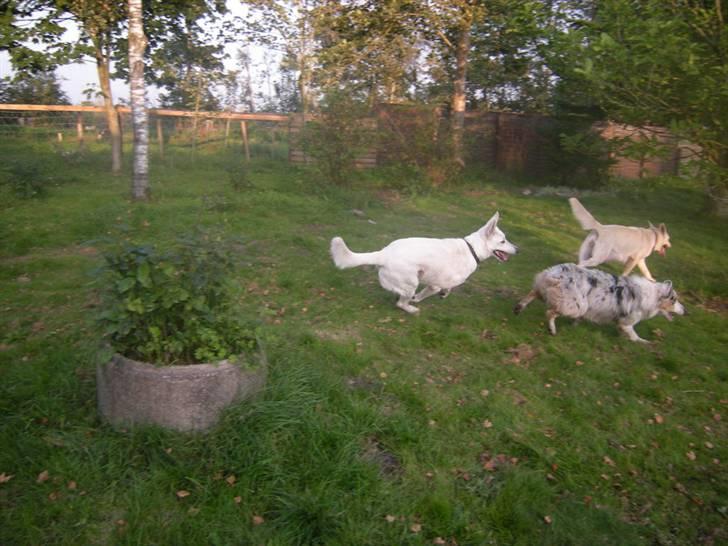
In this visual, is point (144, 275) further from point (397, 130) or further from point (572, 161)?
point (572, 161)

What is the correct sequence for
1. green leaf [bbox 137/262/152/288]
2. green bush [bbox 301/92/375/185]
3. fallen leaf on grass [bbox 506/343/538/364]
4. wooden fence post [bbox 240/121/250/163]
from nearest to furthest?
1. green leaf [bbox 137/262/152/288]
2. fallen leaf on grass [bbox 506/343/538/364]
3. green bush [bbox 301/92/375/185]
4. wooden fence post [bbox 240/121/250/163]

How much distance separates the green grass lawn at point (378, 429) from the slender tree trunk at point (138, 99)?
3.08m

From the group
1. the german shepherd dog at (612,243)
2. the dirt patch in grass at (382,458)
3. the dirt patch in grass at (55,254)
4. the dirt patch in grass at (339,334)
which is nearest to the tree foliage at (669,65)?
the german shepherd dog at (612,243)

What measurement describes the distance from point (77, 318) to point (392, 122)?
36.2 ft

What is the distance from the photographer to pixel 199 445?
11.2 ft

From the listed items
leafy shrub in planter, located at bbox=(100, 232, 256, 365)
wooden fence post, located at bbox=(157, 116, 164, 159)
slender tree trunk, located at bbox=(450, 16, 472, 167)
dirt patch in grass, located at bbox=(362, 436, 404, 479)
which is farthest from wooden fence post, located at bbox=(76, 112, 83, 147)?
dirt patch in grass, located at bbox=(362, 436, 404, 479)

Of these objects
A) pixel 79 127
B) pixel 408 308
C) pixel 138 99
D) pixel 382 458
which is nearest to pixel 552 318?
pixel 408 308

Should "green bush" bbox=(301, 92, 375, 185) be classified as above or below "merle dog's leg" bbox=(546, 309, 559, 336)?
above

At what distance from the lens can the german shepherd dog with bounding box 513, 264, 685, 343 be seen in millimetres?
5953

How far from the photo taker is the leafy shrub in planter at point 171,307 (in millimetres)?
3418

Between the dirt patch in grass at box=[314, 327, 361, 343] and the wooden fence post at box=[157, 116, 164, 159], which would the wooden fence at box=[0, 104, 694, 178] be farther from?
the dirt patch in grass at box=[314, 327, 361, 343]

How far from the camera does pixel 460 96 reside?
15.8 m

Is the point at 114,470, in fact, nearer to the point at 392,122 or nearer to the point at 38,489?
the point at 38,489

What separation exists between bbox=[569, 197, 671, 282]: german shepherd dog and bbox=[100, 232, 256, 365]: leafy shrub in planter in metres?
6.09
